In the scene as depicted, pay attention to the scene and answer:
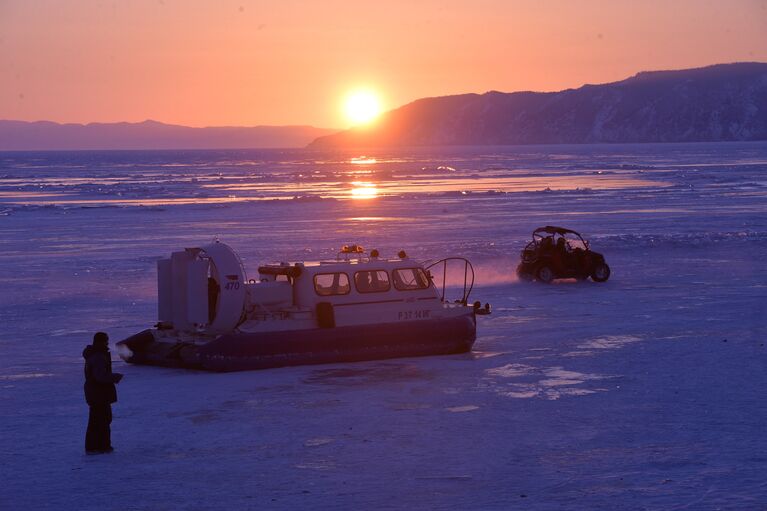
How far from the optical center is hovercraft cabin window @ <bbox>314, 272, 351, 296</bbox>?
17.3 m

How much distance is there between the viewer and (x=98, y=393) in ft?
39.8

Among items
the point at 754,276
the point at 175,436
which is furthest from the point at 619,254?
the point at 175,436

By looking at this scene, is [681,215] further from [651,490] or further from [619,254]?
[651,490]

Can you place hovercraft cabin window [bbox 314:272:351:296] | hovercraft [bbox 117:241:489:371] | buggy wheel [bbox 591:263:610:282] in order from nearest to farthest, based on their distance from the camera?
hovercraft [bbox 117:241:489:371], hovercraft cabin window [bbox 314:272:351:296], buggy wheel [bbox 591:263:610:282]

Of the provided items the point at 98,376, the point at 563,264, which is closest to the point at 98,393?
the point at 98,376

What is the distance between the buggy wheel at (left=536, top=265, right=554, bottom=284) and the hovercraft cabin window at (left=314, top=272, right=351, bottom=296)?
1015 centimetres

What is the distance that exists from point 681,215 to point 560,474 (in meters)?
37.9

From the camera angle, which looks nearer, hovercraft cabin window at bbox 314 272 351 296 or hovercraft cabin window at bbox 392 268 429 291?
hovercraft cabin window at bbox 314 272 351 296

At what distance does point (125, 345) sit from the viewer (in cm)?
1747

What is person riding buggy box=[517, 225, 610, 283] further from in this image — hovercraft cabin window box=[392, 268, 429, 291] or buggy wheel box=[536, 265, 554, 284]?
hovercraft cabin window box=[392, 268, 429, 291]

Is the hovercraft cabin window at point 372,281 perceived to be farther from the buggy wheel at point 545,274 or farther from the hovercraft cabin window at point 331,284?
the buggy wheel at point 545,274

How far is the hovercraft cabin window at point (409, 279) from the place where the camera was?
1794 cm

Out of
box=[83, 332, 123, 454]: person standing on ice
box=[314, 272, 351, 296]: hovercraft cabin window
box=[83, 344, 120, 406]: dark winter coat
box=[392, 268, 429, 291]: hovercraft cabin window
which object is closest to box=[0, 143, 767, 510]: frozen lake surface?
box=[83, 332, 123, 454]: person standing on ice

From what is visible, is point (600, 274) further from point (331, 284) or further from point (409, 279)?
point (331, 284)
